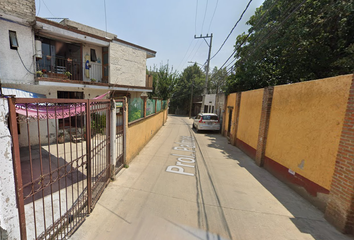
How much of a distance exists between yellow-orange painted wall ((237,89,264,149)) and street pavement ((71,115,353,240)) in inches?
71.5

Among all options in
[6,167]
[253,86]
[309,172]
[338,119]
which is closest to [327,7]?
[253,86]

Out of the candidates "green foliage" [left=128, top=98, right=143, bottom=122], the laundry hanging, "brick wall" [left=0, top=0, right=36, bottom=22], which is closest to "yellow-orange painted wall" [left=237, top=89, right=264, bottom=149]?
"green foliage" [left=128, top=98, right=143, bottom=122]

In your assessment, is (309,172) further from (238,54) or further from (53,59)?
(53,59)

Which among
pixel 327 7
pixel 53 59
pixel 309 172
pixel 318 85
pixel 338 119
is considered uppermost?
pixel 327 7

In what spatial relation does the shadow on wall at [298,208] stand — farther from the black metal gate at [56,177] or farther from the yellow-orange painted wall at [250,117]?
the black metal gate at [56,177]

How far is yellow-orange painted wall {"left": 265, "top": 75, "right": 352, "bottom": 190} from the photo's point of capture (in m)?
3.48

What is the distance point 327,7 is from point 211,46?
43.3 feet

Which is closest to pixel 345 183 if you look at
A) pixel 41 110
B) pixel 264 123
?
pixel 264 123

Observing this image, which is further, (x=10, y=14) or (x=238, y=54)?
(x=238, y=54)

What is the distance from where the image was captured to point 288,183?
4.72 meters

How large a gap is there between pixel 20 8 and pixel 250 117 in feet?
36.5

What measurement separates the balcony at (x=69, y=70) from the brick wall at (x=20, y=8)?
2.02 meters

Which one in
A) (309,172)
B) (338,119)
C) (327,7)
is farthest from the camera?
(327,7)

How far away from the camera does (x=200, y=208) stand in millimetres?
3631
